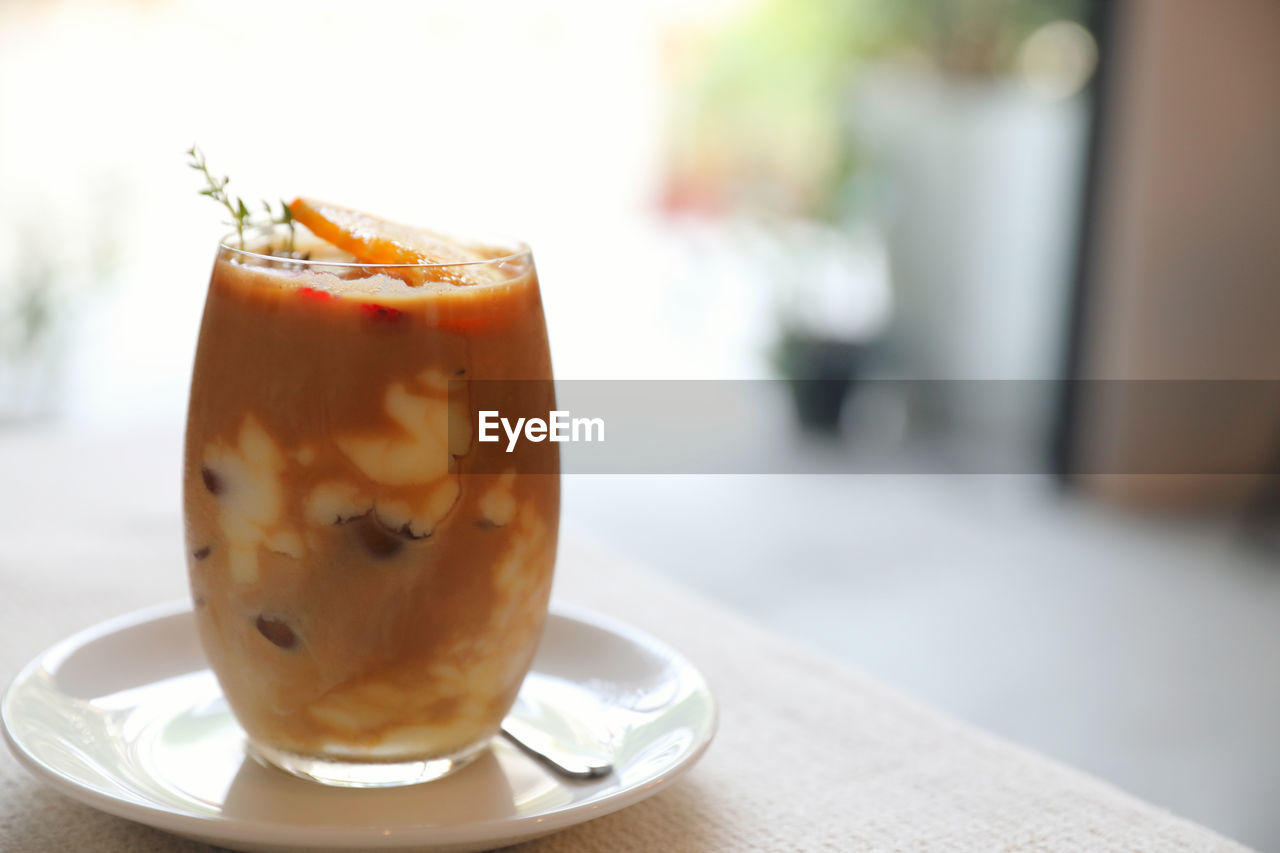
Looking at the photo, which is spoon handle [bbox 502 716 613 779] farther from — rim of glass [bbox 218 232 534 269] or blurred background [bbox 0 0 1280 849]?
blurred background [bbox 0 0 1280 849]

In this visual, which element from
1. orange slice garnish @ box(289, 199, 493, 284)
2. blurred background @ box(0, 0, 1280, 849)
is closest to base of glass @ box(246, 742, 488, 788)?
orange slice garnish @ box(289, 199, 493, 284)

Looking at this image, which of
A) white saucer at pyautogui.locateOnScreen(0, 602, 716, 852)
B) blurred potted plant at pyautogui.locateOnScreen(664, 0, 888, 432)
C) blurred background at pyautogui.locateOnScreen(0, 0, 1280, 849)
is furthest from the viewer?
blurred potted plant at pyautogui.locateOnScreen(664, 0, 888, 432)

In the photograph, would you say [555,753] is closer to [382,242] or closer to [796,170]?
[382,242]

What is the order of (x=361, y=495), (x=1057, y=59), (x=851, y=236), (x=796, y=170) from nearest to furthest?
(x=361, y=495) → (x=1057, y=59) → (x=851, y=236) → (x=796, y=170)

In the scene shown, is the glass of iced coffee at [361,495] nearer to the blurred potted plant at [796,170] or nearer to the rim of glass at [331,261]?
the rim of glass at [331,261]

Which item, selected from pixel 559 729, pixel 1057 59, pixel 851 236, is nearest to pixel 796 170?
pixel 851 236
